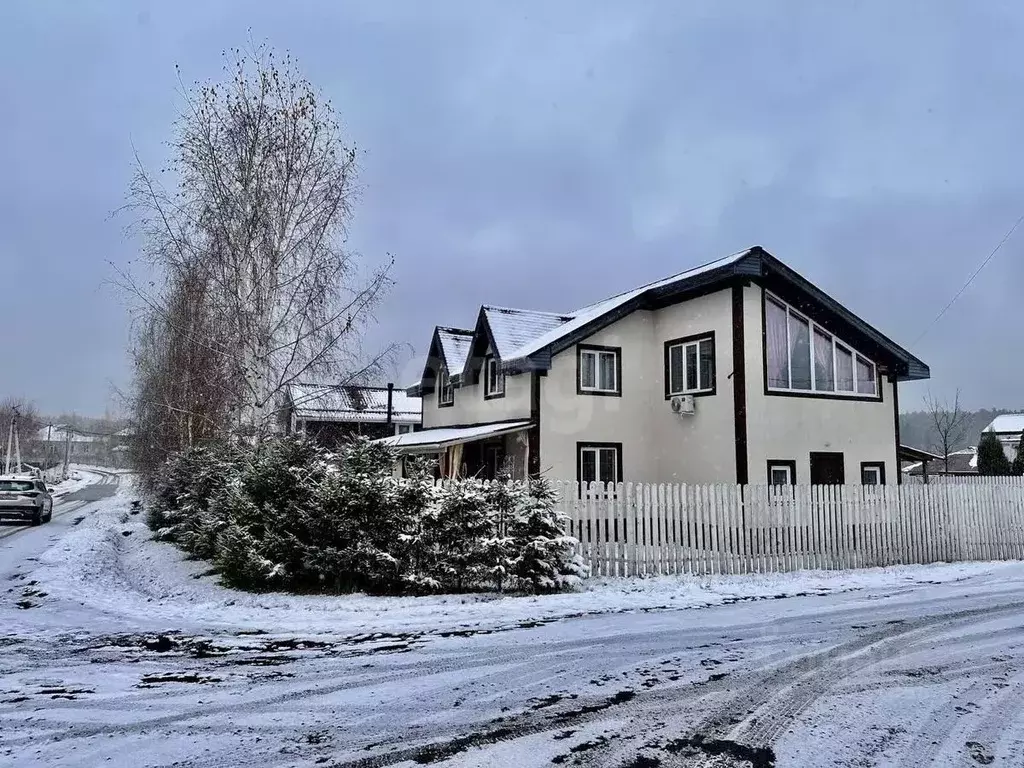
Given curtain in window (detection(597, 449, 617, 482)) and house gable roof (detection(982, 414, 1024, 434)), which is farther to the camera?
house gable roof (detection(982, 414, 1024, 434))

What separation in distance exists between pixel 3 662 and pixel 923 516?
1544cm

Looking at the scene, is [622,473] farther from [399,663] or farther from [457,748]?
[457,748]

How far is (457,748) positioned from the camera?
4.67m

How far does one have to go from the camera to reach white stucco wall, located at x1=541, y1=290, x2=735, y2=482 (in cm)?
1742

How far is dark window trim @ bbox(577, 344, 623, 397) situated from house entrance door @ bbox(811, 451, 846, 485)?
5.16 m

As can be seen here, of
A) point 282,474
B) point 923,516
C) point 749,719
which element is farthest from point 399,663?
point 923,516

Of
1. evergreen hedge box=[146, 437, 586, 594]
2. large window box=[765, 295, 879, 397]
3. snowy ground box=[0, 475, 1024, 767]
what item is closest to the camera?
snowy ground box=[0, 475, 1024, 767]

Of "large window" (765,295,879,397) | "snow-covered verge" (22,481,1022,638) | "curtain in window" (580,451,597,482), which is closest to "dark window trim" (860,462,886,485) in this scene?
"large window" (765,295,879,397)

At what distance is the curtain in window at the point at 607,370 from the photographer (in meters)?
19.4

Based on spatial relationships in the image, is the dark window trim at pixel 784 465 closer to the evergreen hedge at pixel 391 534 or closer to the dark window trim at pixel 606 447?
the dark window trim at pixel 606 447

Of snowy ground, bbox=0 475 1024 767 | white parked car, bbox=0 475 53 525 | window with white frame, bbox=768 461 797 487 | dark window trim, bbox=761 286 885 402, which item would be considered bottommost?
snowy ground, bbox=0 475 1024 767

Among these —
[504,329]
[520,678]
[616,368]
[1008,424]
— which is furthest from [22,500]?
[1008,424]

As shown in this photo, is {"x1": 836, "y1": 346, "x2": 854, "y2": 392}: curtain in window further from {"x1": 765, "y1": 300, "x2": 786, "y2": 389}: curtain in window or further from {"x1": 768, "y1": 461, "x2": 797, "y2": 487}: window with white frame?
{"x1": 768, "y1": 461, "x2": 797, "y2": 487}: window with white frame

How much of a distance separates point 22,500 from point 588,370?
68.7 ft
